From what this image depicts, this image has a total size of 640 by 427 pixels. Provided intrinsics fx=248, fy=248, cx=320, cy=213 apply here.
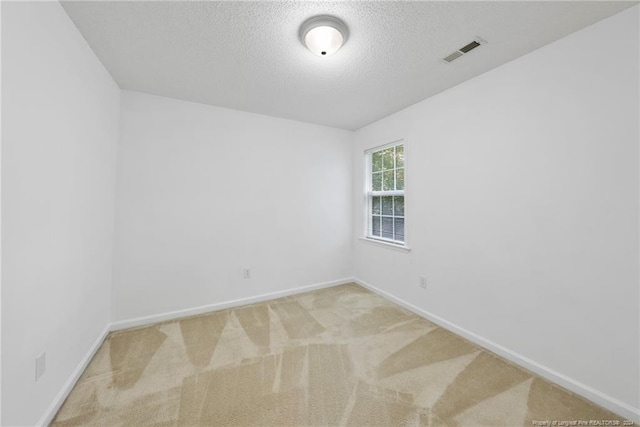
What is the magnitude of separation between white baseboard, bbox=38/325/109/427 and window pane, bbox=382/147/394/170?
363cm

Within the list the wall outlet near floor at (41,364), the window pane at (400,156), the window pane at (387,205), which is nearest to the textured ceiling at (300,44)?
the window pane at (400,156)

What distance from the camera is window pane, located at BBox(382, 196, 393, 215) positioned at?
3420 millimetres

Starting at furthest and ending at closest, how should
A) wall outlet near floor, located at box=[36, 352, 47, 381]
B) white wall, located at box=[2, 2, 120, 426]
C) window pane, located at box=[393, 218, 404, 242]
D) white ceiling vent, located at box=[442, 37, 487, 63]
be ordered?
1. window pane, located at box=[393, 218, 404, 242]
2. white ceiling vent, located at box=[442, 37, 487, 63]
3. wall outlet near floor, located at box=[36, 352, 47, 381]
4. white wall, located at box=[2, 2, 120, 426]

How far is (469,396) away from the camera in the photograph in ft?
5.39

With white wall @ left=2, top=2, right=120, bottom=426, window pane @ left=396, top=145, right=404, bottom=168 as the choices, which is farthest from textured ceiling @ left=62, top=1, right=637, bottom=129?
window pane @ left=396, top=145, right=404, bottom=168

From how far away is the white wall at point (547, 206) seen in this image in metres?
1.52

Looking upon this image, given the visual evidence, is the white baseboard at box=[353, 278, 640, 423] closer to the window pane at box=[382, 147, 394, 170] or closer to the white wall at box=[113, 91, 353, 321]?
the white wall at box=[113, 91, 353, 321]

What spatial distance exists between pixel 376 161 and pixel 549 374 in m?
2.85

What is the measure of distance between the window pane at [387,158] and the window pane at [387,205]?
427 millimetres

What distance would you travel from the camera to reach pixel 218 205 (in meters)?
2.98

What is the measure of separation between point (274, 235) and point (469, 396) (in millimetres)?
2517

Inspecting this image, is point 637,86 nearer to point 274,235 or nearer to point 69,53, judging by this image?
point 274,235

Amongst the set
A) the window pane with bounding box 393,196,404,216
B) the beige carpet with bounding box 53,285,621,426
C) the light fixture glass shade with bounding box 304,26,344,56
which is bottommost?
the beige carpet with bounding box 53,285,621,426

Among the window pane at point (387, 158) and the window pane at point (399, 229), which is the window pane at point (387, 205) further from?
the window pane at point (387, 158)
